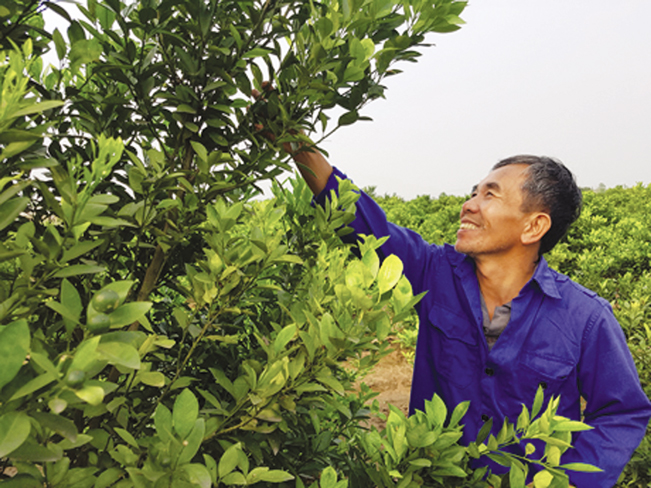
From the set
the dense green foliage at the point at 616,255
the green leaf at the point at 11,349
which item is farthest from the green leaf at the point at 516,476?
the dense green foliage at the point at 616,255

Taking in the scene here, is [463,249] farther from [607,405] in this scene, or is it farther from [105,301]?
[105,301]

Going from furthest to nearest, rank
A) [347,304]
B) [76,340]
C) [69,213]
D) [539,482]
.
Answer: [76,340], [539,482], [347,304], [69,213]

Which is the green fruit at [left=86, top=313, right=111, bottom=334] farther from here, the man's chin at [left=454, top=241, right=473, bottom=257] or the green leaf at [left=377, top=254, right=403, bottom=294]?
the man's chin at [left=454, top=241, right=473, bottom=257]

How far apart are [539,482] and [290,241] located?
1119 millimetres

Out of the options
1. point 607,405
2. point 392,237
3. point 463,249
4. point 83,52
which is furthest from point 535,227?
point 83,52

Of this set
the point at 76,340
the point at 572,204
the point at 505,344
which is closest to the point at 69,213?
the point at 76,340

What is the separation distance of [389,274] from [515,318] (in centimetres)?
169

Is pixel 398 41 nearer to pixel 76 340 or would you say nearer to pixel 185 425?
pixel 185 425

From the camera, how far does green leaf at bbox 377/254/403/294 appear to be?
99 cm

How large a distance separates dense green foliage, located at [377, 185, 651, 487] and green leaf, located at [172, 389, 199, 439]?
3190mm

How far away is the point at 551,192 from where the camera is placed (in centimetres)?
Result: 261

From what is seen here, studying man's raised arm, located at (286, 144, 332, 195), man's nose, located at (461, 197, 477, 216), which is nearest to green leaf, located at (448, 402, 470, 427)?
man's raised arm, located at (286, 144, 332, 195)

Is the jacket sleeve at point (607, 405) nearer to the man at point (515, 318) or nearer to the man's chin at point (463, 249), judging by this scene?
the man at point (515, 318)

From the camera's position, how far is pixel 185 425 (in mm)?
825
